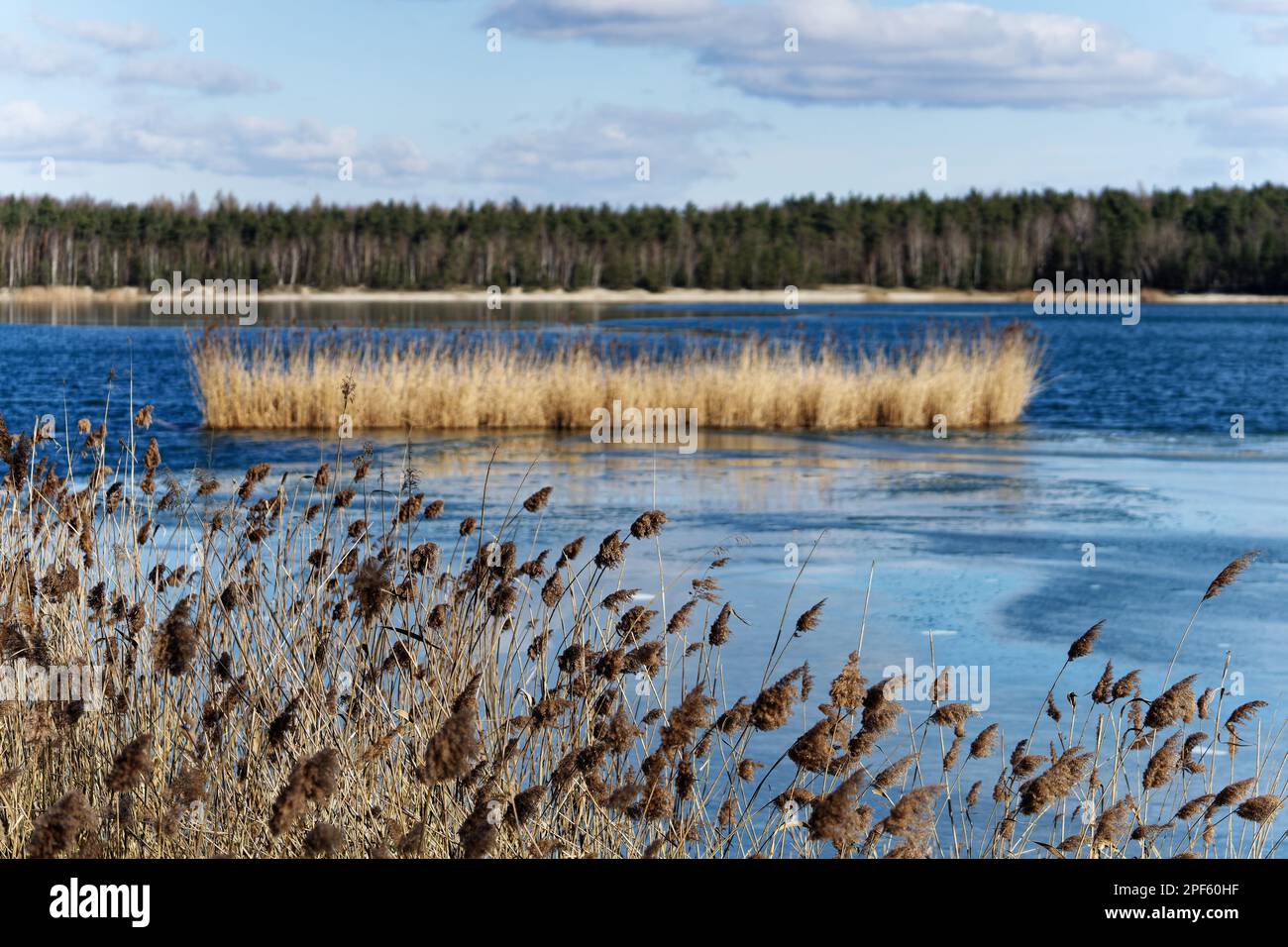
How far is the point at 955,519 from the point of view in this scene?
12.3 m

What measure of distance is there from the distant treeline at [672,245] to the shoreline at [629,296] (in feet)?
2.97

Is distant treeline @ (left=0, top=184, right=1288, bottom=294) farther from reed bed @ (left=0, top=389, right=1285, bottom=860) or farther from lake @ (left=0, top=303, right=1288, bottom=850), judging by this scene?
reed bed @ (left=0, top=389, right=1285, bottom=860)

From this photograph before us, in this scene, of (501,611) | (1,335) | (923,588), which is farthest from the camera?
(1,335)

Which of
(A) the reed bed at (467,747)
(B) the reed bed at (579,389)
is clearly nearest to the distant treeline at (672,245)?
(B) the reed bed at (579,389)

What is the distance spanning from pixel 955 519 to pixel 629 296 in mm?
95867

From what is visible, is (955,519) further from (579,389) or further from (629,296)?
(629,296)

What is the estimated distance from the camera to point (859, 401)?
67.6ft

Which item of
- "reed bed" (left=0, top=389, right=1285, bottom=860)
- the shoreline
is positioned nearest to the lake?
"reed bed" (left=0, top=389, right=1285, bottom=860)

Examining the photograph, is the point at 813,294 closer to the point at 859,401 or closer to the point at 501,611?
the point at 859,401

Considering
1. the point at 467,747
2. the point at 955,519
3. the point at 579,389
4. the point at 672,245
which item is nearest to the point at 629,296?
the point at 672,245

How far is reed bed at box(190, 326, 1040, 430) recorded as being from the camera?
63.8 ft

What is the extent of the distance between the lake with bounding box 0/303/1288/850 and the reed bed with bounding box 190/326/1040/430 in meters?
0.69
